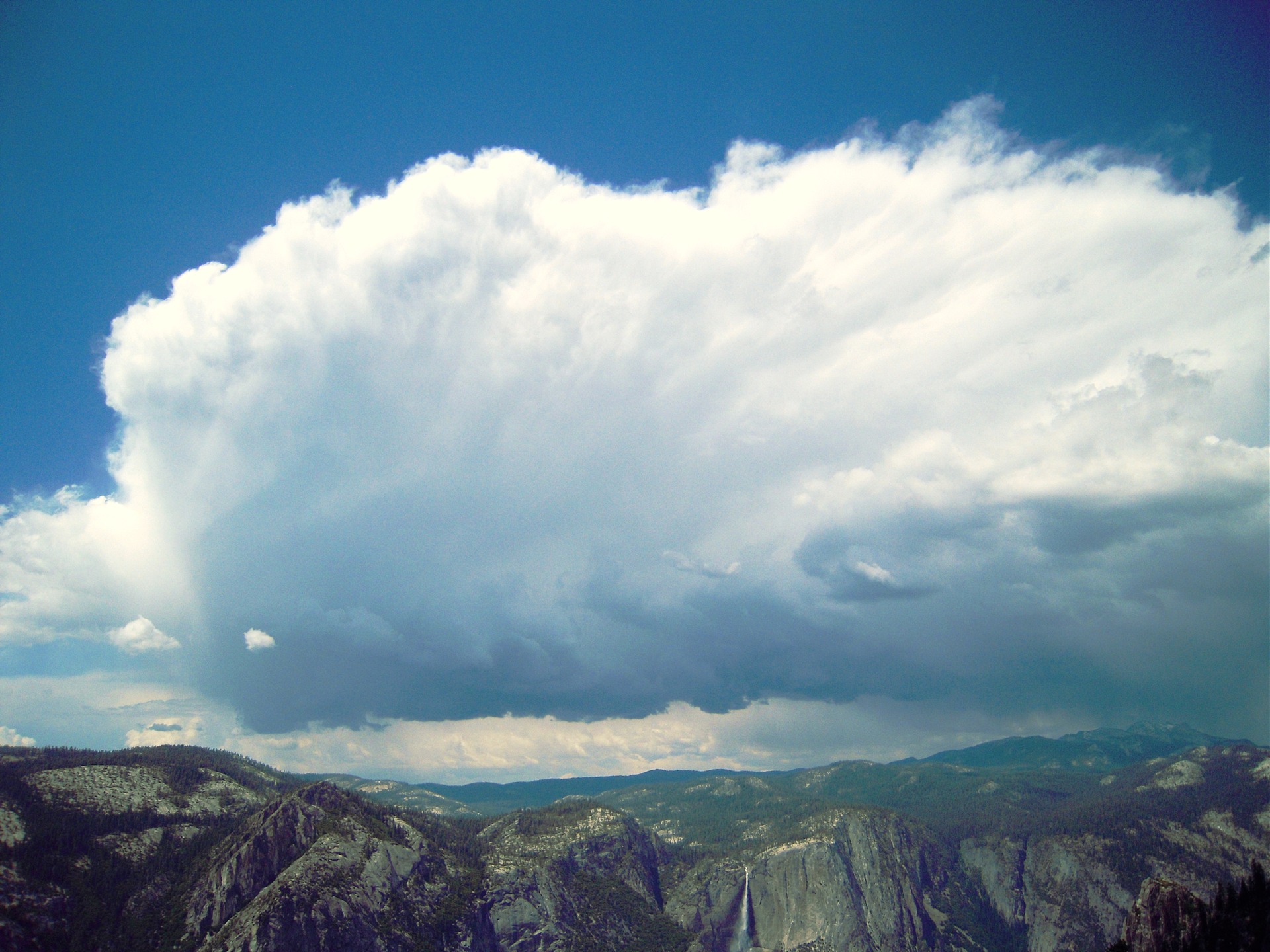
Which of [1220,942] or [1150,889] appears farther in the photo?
[1150,889]

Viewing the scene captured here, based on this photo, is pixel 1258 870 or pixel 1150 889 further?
pixel 1150 889

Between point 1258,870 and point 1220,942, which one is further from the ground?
point 1258,870
